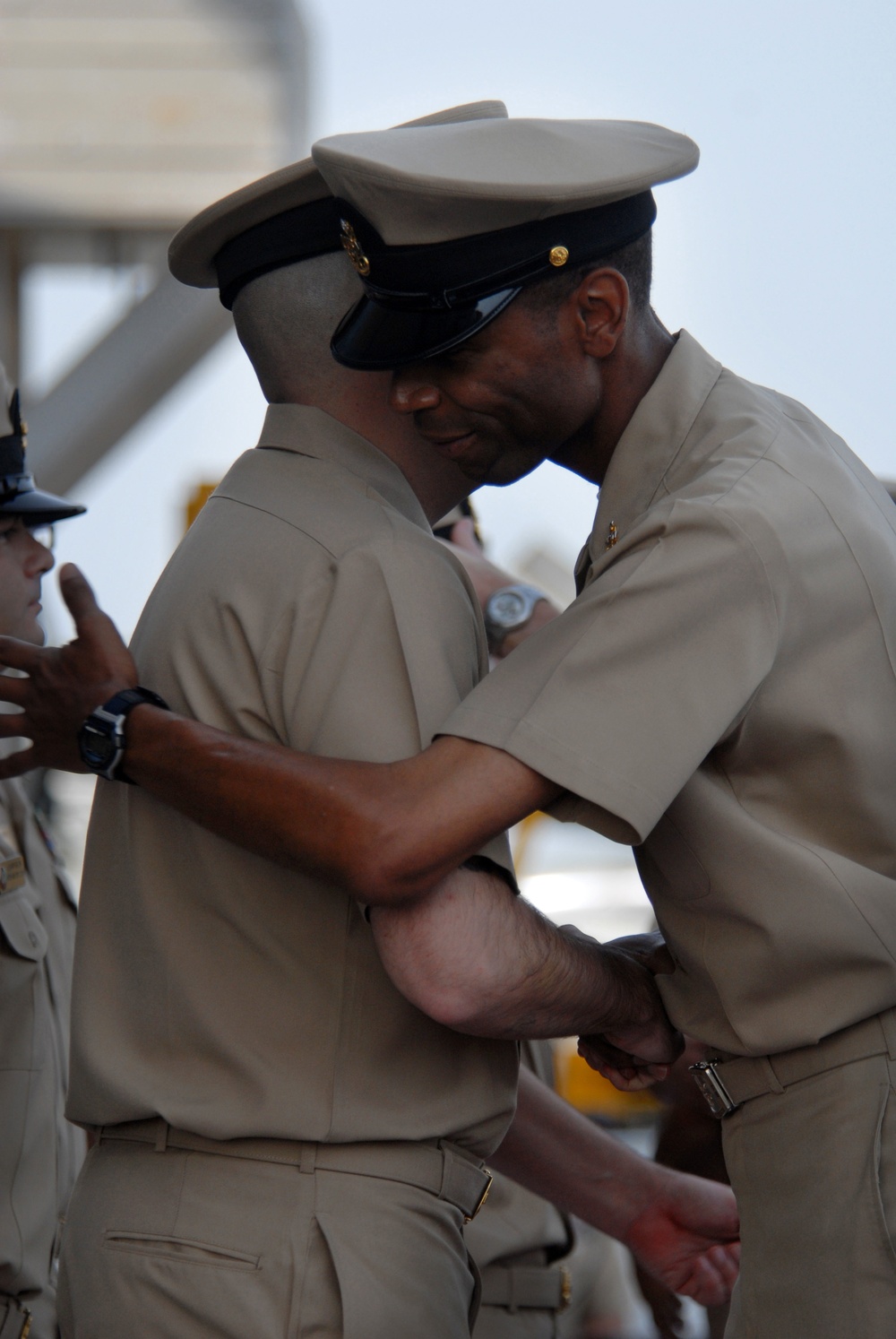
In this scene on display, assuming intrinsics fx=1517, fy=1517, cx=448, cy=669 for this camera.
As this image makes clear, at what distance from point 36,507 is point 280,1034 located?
1757 mm

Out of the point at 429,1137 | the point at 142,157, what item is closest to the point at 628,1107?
the point at 142,157

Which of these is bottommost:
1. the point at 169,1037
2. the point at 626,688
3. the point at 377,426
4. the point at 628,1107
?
the point at 628,1107

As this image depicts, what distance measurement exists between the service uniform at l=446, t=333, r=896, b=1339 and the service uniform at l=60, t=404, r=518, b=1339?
207 mm

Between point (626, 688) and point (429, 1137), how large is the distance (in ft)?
2.13

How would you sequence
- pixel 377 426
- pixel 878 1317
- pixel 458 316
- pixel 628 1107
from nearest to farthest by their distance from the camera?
pixel 878 1317 → pixel 458 316 → pixel 377 426 → pixel 628 1107

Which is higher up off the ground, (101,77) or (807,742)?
(101,77)

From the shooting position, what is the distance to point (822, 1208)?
1749mm

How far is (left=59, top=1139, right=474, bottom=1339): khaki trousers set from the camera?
1812 millimetres

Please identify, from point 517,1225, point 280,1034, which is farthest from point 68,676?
point 517,1225

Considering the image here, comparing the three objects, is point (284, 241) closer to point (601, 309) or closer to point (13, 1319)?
point (601, 309)

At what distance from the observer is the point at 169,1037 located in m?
1.92

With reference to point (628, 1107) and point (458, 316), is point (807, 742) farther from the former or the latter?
point (628, 1107)

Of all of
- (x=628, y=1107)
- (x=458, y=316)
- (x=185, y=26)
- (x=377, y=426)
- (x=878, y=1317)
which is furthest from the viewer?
(x=628, y=1107)

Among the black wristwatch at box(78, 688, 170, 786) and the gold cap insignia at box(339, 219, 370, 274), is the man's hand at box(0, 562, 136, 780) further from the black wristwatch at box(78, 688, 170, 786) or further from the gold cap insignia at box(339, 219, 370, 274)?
the gold cap insignia at box(339, 219, 370, 274)
